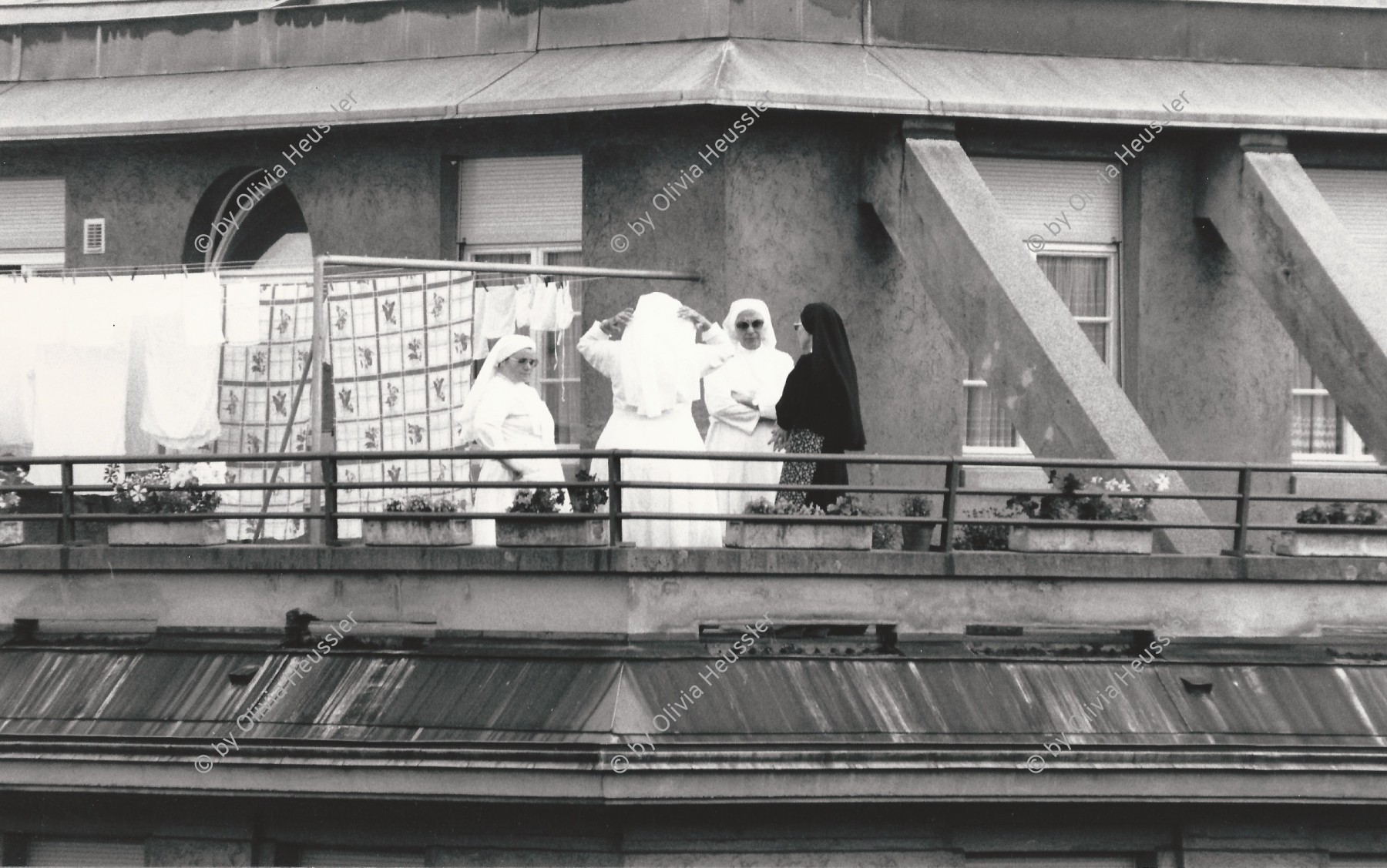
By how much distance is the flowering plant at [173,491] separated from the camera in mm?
17031

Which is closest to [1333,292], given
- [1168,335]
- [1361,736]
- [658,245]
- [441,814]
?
[1168,335]

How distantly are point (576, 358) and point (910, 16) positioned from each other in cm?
407

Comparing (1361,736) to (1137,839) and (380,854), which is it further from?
(380,854)

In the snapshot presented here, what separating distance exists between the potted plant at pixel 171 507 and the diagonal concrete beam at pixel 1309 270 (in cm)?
857

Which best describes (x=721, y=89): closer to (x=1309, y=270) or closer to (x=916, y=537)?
(x=916, y=537)

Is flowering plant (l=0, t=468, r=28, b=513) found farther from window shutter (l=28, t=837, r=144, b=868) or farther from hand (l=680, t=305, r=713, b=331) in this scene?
hand (l=680, t=305, r=713, b=331)

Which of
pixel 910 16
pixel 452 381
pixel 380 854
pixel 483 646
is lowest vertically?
pixel 380 854

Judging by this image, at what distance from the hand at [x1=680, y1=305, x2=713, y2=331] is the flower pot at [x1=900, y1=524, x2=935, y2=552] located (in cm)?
206

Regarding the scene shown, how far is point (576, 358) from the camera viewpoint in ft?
65.1

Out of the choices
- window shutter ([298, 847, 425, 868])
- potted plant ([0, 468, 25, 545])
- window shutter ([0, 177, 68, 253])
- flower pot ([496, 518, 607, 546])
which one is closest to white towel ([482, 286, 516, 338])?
flower pot ([496, 518, 607, 546])

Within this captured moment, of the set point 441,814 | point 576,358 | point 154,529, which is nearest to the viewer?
point 441,814

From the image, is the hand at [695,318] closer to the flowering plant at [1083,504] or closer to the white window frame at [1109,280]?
the flowering plant at [1083,504]

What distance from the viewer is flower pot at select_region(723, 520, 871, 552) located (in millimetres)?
15797

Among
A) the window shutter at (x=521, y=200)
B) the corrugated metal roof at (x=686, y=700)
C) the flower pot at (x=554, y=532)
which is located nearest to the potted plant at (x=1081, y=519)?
the corrugated metal roof at (x=686, y=700)
